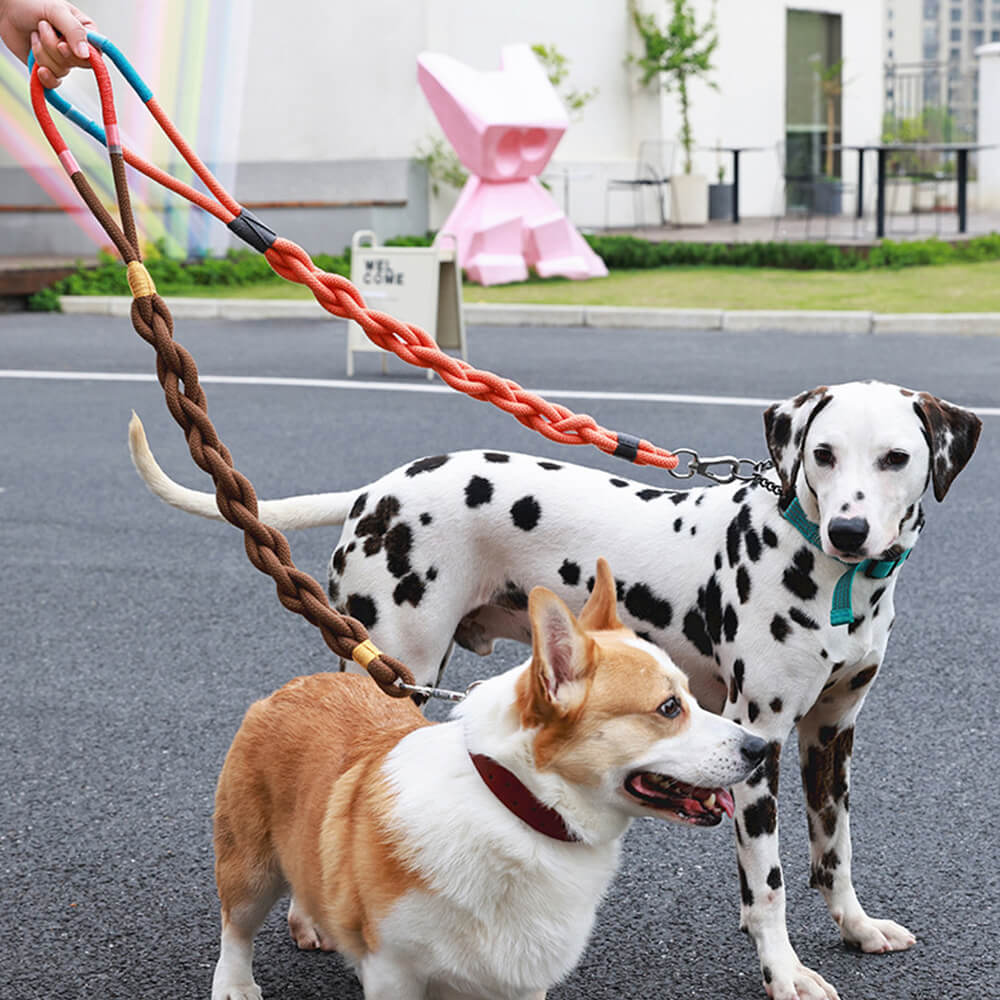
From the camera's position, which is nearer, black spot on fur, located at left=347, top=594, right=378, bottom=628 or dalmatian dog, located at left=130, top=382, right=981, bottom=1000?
dalmatian dog, located at left=130, top=382, right=981, bottom=1000

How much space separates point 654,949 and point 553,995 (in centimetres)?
30

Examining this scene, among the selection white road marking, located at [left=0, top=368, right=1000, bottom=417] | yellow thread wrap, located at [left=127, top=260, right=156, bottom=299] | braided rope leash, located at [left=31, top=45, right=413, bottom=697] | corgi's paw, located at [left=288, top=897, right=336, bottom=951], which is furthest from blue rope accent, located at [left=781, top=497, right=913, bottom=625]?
white road marking, located at [left=0, top=368, right=1000, bottom=417]

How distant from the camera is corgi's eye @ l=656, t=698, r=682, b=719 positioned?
258cm

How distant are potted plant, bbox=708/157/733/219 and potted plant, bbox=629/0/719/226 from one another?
548mm

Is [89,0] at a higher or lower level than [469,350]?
higher

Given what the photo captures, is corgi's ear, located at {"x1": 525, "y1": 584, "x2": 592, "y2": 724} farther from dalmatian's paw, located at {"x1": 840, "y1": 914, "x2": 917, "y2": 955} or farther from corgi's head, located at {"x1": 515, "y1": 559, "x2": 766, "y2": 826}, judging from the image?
dalmatian's paw, located at {"x1": 840, "y1": 914, "x2": 917, "y2": 955}

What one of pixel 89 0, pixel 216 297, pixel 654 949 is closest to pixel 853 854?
pixel 654 949

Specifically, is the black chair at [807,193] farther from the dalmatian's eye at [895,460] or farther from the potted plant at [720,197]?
the dalmatian's eye at [895,460]

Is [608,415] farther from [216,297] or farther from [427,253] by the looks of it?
[216,297]

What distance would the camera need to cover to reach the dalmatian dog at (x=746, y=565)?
3.10m

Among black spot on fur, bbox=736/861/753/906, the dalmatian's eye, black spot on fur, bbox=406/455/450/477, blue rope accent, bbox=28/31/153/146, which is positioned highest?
blue rope accent, bbox=28/31/153/146

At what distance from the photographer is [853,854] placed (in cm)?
387

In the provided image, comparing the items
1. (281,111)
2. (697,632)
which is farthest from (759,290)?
(697,632)

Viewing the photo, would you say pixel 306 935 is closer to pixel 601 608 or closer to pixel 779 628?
pixel 601 608
